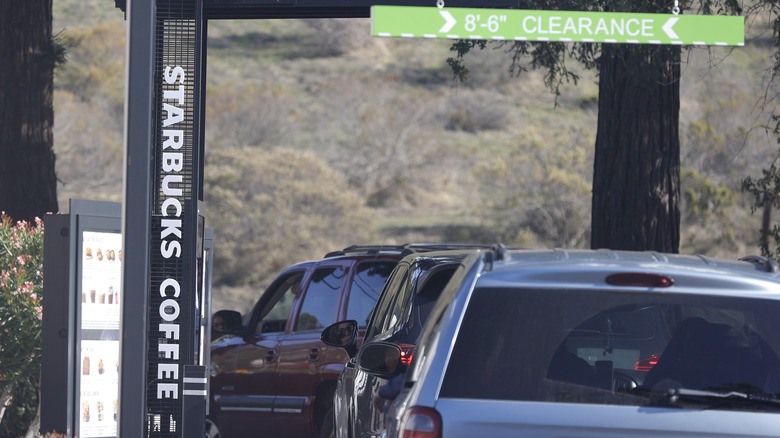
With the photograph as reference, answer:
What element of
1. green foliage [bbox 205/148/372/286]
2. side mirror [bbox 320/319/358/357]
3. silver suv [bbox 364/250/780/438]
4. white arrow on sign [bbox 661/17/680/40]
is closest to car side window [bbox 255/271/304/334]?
side mirror [bbox 320/319/358/357]

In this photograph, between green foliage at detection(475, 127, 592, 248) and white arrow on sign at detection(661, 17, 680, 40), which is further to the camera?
green foliage at detection(475, 127, 592, 248)

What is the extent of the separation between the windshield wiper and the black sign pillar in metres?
3.38

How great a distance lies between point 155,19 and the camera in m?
6.55

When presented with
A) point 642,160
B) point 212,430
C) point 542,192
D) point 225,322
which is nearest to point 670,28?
point 225,322

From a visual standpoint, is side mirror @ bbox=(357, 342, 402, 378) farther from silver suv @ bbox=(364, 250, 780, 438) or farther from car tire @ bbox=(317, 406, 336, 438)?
car tire @ bbox=(317, 406, 336, 438)

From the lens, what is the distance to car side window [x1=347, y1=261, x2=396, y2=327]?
9188 mm

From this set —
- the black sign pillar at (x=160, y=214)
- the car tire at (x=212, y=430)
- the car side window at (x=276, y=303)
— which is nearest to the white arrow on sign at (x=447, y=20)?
the black sign pillar at (x=160, y=214)

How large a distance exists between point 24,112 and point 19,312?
383 centimetres

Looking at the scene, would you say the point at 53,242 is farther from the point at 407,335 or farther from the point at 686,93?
the point at 686,93

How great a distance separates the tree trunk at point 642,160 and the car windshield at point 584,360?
30.3ft

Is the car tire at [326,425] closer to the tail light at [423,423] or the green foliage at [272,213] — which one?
the tail light at [423,423]

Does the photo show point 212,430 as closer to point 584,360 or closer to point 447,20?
point 447,20

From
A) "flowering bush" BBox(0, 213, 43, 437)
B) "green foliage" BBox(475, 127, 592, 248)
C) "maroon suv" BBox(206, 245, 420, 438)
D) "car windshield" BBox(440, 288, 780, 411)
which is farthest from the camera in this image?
"green foliage" BBox(475, 127, 592, 248)

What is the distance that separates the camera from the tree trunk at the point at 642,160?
13289 mm
